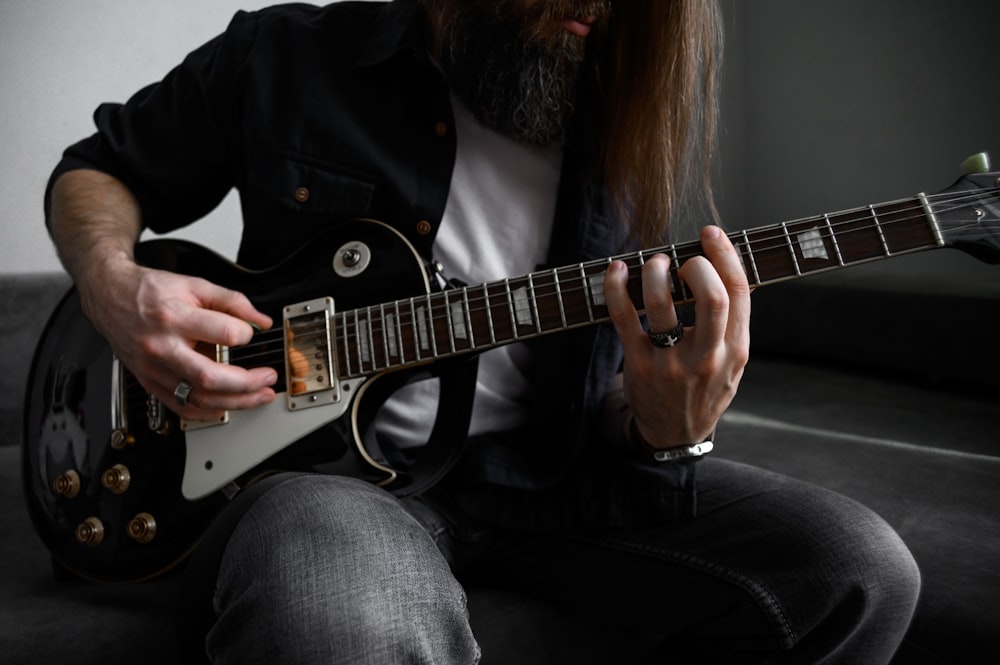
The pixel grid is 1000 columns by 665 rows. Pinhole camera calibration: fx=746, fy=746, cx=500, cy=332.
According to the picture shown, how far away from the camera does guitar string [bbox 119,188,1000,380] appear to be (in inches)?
31.5

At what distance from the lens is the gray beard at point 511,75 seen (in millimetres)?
1057

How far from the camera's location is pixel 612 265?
82 cm

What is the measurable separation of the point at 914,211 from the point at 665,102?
0.41 m

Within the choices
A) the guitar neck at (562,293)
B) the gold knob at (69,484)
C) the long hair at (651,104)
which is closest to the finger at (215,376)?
the guitar neck at (562,293)

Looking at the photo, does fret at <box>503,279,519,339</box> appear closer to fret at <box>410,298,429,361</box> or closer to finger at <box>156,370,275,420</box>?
fret at <box>410,298,429,361</box>

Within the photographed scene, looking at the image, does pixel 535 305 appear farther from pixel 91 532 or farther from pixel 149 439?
pixel 91 532

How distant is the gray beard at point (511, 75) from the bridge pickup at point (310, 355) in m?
0.38

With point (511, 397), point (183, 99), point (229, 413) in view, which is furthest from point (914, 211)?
point (183, 99)

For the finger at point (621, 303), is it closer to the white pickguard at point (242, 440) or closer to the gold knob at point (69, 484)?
the white pickguard at point (242, 440)

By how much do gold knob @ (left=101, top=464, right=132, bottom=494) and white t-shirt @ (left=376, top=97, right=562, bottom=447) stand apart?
1.11ft

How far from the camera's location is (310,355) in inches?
35.6

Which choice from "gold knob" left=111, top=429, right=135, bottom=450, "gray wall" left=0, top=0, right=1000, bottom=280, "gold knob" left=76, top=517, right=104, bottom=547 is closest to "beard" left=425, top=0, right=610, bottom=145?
"gold knob" left=111, top=429, right=135, bottom=450

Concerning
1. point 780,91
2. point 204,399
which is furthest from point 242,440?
point 780,91

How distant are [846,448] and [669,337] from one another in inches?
27.5
